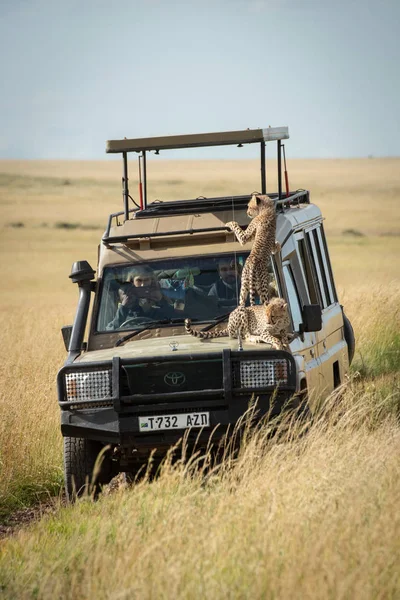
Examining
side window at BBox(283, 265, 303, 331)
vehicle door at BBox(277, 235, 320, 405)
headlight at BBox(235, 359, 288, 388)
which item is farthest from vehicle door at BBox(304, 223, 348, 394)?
headlight at BBox(235, 359, 288, 388)

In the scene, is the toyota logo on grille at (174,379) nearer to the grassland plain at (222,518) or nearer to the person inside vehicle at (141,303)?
the grassland plain at (222,518)

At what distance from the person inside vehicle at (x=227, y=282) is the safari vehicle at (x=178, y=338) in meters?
0.01

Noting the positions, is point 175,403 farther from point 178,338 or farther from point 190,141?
point 190,141

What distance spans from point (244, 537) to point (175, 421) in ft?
7.87

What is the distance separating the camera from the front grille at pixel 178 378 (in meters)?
8.39

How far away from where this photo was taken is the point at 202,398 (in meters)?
8.31

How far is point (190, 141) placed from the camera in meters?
10.5

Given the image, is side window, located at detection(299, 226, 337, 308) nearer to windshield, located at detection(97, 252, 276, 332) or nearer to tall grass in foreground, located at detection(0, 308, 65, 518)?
windshield, located at detection(97, 252, 276, 332)

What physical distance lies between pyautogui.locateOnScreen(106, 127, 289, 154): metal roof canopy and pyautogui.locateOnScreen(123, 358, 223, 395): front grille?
2.61m

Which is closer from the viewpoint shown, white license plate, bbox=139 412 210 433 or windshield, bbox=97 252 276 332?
white license plate, bbox=139 412 210 433

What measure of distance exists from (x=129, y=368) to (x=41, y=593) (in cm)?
283

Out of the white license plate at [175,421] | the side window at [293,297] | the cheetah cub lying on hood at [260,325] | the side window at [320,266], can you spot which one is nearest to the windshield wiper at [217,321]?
the cheetah cub lying on hood at [260,325]

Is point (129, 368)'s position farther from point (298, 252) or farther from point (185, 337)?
point (298, 252)

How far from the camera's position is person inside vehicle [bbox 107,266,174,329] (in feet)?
31.2
